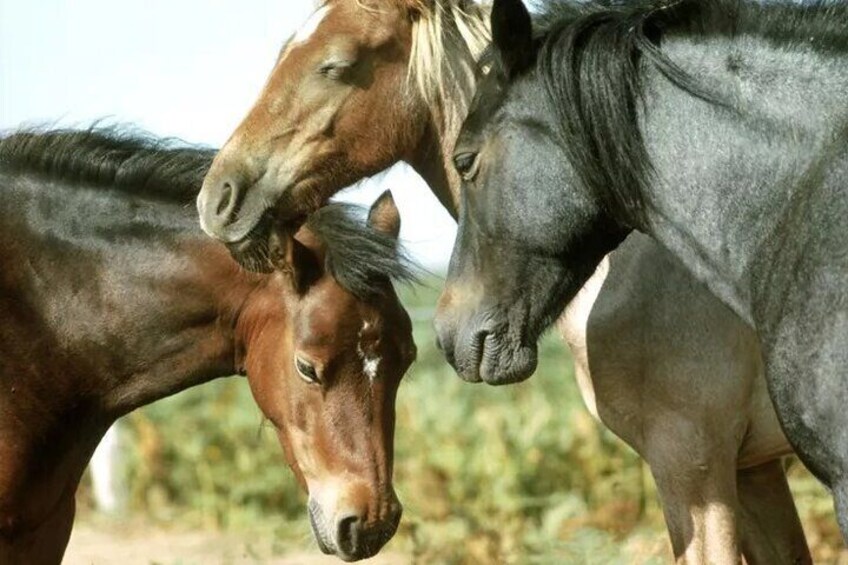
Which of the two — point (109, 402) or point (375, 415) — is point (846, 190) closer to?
point (375, 415)

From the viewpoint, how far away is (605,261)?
5656 millimetres

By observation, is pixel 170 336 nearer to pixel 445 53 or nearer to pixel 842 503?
pixel 445 53

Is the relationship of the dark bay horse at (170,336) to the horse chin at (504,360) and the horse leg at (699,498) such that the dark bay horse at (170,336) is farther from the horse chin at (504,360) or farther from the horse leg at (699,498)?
the horse leg at (699,498)

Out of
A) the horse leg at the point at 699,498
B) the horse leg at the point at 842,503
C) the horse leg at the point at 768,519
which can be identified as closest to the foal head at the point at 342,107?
the horse leg at the point at 699,498

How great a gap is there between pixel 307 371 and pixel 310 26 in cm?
113

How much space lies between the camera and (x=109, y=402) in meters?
5.41

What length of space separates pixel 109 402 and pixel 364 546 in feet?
3.11

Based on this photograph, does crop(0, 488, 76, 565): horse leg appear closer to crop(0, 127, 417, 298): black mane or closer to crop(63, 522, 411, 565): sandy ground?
crop(0, 127, 417, 298): black mane

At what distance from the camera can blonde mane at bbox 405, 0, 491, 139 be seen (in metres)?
5.44

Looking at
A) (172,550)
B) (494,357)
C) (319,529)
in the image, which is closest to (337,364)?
(319,529)

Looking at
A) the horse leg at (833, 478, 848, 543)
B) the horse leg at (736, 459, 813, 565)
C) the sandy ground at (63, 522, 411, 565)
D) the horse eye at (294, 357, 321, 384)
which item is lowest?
the sandy ground at (63, 522, 411, 565)

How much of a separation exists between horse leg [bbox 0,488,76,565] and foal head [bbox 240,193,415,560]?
2.42ft

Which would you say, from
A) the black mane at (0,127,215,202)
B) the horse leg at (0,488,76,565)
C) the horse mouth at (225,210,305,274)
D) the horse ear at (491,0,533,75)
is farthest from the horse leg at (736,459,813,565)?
the horse leg at (0,488,76,565)

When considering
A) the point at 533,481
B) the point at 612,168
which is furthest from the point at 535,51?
the point at 533,481
